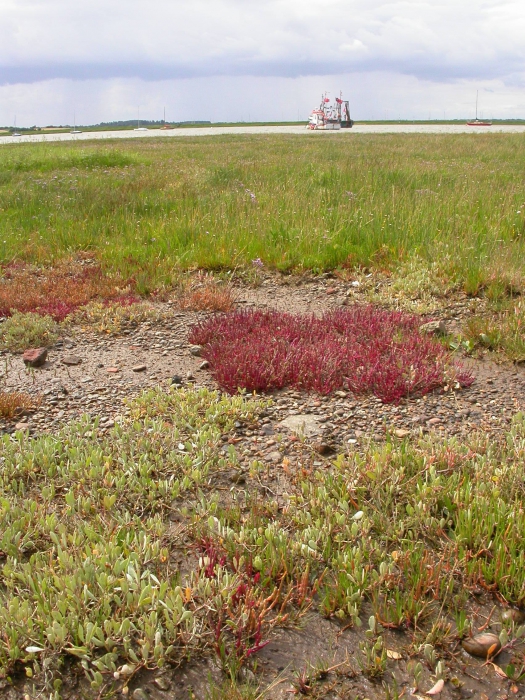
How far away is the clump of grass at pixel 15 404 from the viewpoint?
4.49 m

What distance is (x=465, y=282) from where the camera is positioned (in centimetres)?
707

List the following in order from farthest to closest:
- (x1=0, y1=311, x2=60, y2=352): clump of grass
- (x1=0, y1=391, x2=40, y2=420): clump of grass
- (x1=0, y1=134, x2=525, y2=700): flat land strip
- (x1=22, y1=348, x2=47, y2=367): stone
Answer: (x1=0, y1=311, x2=60, y2=352): clump of grass, (x1=22, y1=348, x2=47, y2=367): stone, (x1=0, y1=391, x2=40, y2=420): clump of grass, (x1=0, y1=134, x2=525, y2=700): flat land strip

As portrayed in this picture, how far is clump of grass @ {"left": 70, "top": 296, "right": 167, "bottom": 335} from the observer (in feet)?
21.5

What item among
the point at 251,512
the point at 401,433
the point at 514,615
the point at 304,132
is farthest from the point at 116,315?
the point at 304,132

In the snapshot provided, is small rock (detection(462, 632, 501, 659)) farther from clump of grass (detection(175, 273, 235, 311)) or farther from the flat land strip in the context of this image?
clump of grass (detection(175, 273, 235, 311))

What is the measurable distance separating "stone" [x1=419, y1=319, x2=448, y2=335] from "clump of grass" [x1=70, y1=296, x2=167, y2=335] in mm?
2994

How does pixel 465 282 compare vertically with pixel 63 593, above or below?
above

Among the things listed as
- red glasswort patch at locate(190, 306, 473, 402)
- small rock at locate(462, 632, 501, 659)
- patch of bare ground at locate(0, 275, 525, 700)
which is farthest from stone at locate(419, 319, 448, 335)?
small rock at locate(462, 632, 501, 659)

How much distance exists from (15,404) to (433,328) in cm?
397

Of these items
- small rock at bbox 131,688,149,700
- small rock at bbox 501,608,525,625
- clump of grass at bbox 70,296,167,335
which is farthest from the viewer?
clump of grass at bbox 70,296,167,335

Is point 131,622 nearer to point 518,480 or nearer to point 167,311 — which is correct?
point 518,480

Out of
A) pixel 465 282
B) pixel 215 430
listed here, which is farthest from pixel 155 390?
pixel 465 282

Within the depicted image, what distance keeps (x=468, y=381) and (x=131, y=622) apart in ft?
11.0

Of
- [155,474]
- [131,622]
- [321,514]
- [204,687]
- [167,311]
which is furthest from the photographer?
[167,311]
